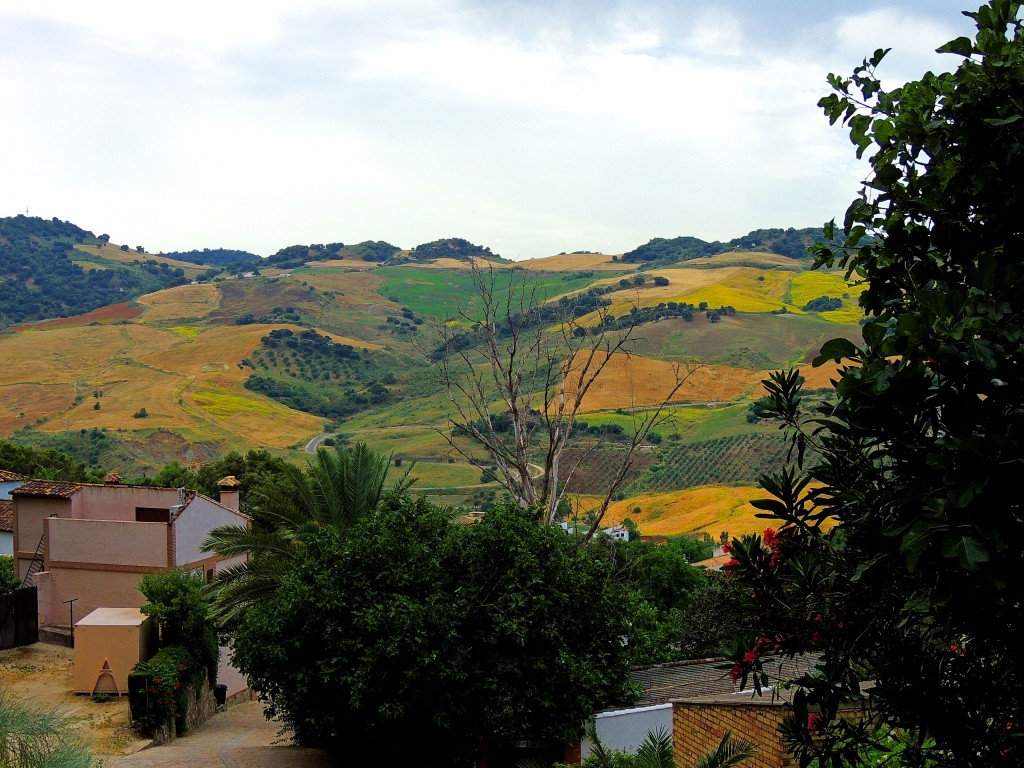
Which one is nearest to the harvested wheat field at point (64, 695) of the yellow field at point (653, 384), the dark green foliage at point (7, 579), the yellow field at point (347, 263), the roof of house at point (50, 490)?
the dark green foliage at point (7, 579)

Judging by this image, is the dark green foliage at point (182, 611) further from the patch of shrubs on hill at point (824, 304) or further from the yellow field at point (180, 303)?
the yellow field at point (180, 303)

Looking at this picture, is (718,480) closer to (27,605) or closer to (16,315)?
Result: (27,605)

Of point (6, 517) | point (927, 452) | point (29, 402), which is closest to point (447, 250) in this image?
point (29, 402)

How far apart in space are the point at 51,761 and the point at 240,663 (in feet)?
20.4

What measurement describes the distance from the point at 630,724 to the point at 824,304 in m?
104

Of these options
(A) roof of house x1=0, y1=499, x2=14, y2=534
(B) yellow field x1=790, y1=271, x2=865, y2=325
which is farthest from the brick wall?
(B) yellow field x1=790, y1=271, x2=865, y2=325

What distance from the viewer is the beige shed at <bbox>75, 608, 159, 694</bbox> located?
18.2 metres

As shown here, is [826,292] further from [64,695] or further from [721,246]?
[64,695]

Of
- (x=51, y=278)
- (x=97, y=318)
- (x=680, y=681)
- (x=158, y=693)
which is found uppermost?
(x=51, y=278)

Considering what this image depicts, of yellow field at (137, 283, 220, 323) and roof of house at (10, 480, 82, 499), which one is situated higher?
yellow field at (137, 283, 220, 323)

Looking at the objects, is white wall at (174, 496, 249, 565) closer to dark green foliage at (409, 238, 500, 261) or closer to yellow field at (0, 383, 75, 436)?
yellow field at (0, 383, 75, 436)

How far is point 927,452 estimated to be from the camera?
367 cm

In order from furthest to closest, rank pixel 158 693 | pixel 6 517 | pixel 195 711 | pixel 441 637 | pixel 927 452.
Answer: pixel 6 517 < pixel 195 711 < pixel 158 693 < pixel 441 637 < pixel 927 452

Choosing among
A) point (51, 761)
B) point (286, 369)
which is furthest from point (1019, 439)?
point (286, 369)
